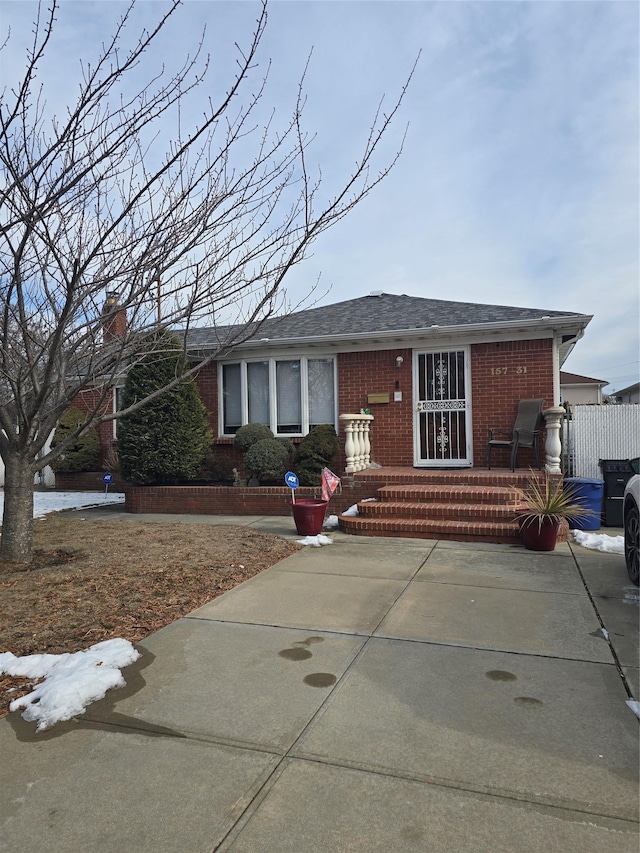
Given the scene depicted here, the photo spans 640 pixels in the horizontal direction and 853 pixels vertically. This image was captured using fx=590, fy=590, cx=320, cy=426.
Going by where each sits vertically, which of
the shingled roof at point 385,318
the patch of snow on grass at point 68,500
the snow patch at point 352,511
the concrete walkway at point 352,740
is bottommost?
the concrete walkway at point 352,740

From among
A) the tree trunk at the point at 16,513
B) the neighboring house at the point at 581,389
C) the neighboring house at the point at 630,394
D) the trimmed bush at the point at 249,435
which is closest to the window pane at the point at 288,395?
the trimmed bush at the point at 249,435

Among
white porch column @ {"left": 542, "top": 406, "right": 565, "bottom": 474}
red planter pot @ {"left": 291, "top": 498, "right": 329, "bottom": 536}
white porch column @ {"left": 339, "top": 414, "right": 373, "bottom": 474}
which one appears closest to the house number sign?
white porch column @ {"left": 542, "top": 406, "right": 565, "bottom": 474}

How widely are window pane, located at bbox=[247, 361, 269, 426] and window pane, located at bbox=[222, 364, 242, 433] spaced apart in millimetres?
271

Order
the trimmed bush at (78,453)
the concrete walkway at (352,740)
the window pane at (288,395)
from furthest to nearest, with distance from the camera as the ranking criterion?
1. the trimmed bush at (78,453)
2. the window pane at (288,395)
3. the concrete walkway at (352,740)

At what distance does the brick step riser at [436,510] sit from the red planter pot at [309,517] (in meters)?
0.83

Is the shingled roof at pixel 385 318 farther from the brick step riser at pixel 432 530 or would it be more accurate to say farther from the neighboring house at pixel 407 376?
the brick step riser at pixel 432 530

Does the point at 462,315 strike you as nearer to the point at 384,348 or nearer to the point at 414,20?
the point at 384,348

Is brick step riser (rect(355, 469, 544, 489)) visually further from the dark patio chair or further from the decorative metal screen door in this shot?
the decorative metal screen door

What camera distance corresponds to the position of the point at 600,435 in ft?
32.9

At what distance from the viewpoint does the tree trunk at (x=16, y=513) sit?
609cm

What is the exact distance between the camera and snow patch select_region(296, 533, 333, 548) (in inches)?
293

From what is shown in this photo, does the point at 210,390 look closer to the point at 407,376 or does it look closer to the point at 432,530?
the point at 407,376

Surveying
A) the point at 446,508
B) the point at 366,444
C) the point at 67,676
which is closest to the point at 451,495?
the point at 446,508

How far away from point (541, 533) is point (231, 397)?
24.0 ft
